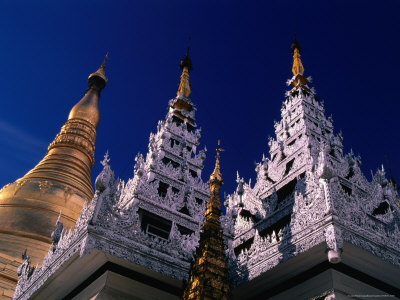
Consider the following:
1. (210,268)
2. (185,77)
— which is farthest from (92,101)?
(210,268)

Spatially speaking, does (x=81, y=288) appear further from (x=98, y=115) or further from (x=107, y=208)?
(x=98, y=115)

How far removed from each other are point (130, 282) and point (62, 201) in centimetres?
1058

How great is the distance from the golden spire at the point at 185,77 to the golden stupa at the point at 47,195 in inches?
263

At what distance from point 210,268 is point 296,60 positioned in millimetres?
14437

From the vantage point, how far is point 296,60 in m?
21.8

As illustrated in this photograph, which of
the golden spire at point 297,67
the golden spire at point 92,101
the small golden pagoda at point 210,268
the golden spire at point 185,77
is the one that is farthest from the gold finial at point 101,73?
the small golden pagoda at point 210,268

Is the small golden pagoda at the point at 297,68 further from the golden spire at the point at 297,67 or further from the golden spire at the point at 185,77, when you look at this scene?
the golden spire at the point at 185,77

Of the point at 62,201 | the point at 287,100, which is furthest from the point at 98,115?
the point at 287,100

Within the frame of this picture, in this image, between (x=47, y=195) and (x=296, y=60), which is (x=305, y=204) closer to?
(x=296, y=60)

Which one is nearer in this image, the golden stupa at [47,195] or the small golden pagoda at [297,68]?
the golden stupa at [47,195]

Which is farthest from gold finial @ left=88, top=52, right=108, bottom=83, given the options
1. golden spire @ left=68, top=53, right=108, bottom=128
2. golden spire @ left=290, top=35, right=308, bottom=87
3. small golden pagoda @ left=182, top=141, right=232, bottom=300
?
small golden pagoda @ left=182, top=141, right=232, bottom=300

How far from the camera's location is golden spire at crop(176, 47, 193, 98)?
21719 mm

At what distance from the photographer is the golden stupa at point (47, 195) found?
59.7 feet

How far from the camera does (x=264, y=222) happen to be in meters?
13.6
